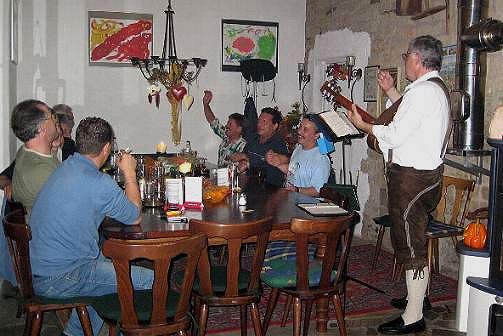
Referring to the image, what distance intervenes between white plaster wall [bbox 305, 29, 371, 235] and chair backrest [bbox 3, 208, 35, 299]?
424cm

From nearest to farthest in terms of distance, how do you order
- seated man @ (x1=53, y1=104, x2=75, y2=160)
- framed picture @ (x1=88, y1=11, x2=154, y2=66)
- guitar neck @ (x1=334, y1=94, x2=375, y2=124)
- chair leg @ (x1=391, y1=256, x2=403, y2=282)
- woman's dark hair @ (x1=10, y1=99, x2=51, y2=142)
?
woman's dark hair @ (x1=10, y1=99, x2=51, y2=142) < guitar neck @ (x1=334, y1=94, x2=375, y2=124) < chair leg @ (x1=391, y1=256, x2=403, y2=282) < seated man @ (x1=53, y1=104, x2=75, y2=160) < framed picture @ (x1=88, y1=11, x2=154, y2=66)

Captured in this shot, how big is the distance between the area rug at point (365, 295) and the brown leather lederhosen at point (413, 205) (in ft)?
2.22

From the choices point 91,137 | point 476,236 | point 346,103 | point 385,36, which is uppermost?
point 385,36

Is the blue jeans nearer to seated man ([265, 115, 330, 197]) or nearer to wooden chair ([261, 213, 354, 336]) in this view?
wooden chair ([261, 213, 354, 336])

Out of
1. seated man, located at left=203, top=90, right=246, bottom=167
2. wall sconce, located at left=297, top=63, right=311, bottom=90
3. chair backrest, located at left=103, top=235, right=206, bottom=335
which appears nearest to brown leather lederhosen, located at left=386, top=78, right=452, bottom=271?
chair backrest, located at left=103, top=235, right=206, bottom=335

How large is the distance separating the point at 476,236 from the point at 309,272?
117cm

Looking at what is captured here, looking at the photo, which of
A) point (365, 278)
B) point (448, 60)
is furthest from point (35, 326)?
point (448, 60)

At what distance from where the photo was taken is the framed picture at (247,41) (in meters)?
7.62

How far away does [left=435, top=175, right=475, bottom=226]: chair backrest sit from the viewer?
4.71m

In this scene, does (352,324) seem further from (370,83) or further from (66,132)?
(66,132)

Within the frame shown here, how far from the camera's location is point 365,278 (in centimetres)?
494

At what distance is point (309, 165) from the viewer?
14.6 ft

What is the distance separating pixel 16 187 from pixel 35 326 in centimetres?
93

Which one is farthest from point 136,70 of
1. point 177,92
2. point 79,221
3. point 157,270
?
point 157,270
